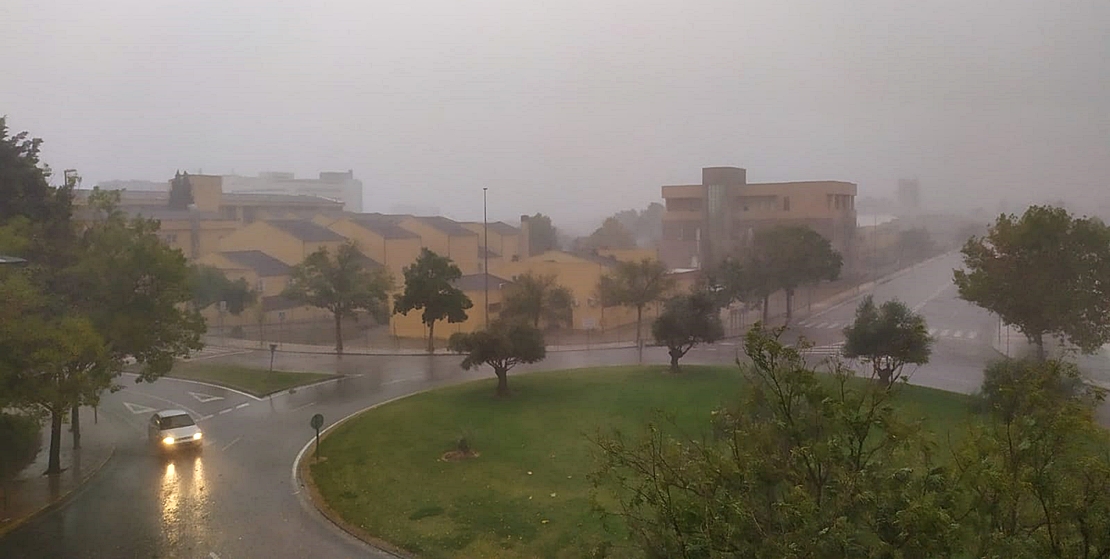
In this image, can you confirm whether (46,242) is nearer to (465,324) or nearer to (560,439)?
(560,439)

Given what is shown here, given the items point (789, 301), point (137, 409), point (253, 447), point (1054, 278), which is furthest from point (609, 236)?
point (253, 447)

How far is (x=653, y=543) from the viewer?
2604 millimetres

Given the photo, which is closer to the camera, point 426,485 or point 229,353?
point 426,485

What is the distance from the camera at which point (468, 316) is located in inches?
538

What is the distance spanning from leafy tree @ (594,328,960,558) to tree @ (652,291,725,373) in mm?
7147


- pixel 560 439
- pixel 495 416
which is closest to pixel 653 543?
pixel 560 439

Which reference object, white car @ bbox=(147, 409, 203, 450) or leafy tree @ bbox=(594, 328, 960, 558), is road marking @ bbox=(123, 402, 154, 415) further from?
leafy tree @ bbox=(594, 328, 960, 558)

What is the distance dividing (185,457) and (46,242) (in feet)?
8.98

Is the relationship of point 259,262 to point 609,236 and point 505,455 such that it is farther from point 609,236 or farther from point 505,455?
point 505,455

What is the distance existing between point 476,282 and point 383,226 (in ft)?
18.0

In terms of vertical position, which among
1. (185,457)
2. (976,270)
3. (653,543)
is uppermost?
(976,270)

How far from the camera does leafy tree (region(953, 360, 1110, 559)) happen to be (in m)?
2.23

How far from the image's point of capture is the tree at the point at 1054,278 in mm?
9383

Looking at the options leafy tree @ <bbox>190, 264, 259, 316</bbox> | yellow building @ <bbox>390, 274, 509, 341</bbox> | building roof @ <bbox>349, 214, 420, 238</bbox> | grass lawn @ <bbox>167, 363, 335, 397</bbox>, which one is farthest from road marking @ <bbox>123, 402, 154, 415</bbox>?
building roof @ <bbox>349, 214, 420, 238</bbox>
